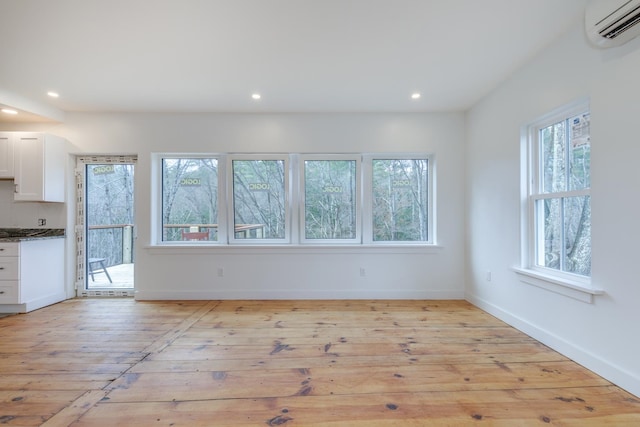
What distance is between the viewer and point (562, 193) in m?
2.52

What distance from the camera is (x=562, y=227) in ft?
8.43

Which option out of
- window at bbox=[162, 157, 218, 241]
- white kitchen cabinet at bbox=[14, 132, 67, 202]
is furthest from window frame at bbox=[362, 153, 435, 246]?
white kitchen cabinet at bbox=[14, 132, 67, 202]

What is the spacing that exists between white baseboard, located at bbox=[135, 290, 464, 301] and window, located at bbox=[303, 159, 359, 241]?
785mm

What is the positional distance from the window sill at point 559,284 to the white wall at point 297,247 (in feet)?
4.07

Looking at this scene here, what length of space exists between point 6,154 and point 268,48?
382 cm

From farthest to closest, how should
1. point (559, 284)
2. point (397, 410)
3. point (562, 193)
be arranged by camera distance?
point (562, 193)
point (559, 284)
point (397, 410)

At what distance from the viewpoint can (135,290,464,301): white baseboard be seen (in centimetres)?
402

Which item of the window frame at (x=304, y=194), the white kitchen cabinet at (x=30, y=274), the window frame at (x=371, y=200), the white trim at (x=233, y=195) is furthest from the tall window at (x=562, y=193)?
the white kitchen cabinet at (x=30, y=274)

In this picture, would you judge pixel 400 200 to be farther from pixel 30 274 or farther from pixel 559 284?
pixel 30 274

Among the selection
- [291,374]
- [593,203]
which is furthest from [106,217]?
[593,203]

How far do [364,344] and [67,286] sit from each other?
421 cm

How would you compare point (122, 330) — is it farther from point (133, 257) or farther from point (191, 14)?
point (191, 14)

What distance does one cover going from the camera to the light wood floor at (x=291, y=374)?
67.2 inches

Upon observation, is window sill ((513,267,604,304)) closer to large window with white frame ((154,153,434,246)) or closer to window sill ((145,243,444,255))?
window sill ((145,243,444,255))
